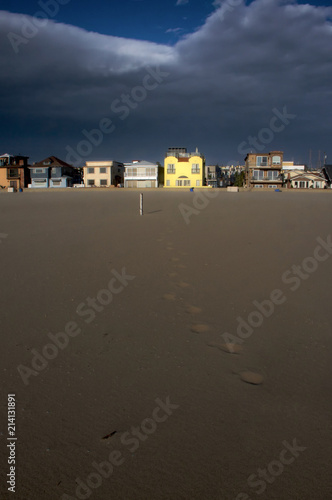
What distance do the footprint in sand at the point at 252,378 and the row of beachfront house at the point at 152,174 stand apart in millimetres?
75586

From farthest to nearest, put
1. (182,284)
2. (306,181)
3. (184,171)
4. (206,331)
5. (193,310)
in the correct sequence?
(306,181), (184,171), (182,284), (193,310), (206,331)

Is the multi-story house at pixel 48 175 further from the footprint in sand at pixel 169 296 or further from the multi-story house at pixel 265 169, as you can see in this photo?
the footprint in sand at pixel 169 296

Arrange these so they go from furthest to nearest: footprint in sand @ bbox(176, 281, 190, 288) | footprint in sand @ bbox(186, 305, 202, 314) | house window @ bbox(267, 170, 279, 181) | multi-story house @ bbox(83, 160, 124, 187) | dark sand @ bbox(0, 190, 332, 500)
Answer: multi-story house @ bbox(83, 160, 124, 187) → house window @ bbox(267, 170, 279, 181) → footprint in sand @ bbox(176, 281, 190, 288) → footprint in sand @ bbox(186, 305, 202, 314) → dark sand @ bbox(0, 190, 332, 500)

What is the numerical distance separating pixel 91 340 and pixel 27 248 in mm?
5414

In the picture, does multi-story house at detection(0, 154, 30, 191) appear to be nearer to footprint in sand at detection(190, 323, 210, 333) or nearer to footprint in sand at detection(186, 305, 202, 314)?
footprint in sand at detection(186, 305, 202, 314)

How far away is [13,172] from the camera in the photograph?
264 feet

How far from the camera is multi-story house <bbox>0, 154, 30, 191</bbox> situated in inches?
3155

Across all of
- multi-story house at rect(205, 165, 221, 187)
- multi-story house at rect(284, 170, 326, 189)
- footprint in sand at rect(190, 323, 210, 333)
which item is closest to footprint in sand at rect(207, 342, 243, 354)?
footprint in sand at rect(190, 323, 210, 333)

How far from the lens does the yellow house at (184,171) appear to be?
77938 mm

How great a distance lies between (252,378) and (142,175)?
79.7 meters

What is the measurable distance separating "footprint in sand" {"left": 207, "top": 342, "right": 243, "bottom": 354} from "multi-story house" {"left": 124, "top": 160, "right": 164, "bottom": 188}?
78.3 metres

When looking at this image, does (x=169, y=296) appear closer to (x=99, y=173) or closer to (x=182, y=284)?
(x=182, y=284)

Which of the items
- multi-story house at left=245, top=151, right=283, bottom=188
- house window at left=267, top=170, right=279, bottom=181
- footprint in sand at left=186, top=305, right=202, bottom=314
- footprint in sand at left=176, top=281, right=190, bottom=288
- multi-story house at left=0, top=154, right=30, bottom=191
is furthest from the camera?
multi-story house at left=0, top=154, right=30, bottom=191

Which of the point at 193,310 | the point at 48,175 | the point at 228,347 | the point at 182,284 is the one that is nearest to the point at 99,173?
the point at 48,175
